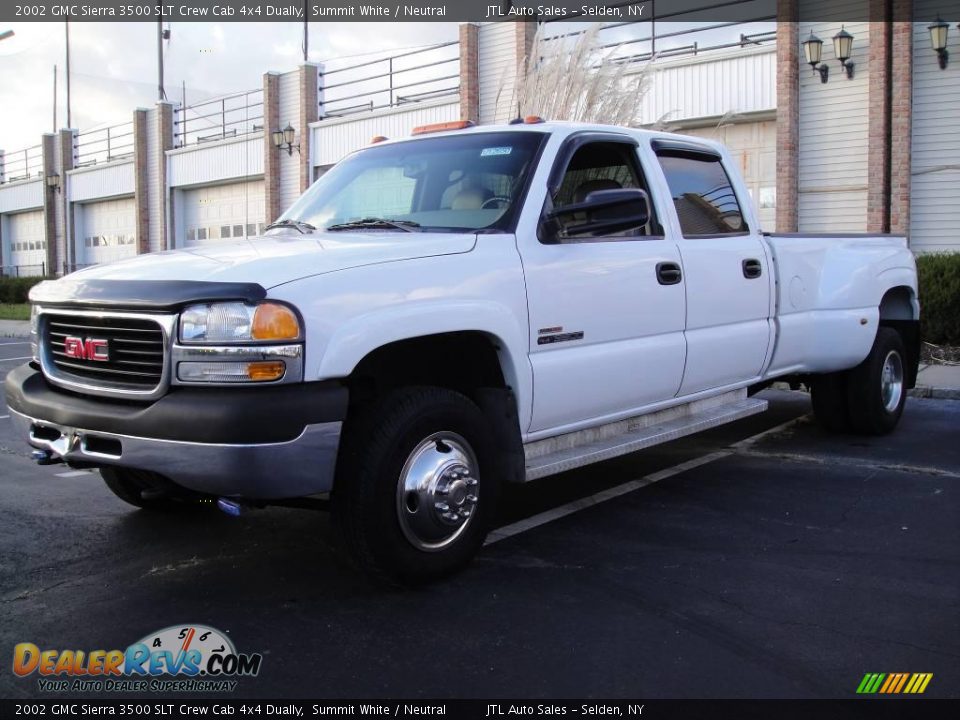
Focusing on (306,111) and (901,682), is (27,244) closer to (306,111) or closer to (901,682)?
(306,111)

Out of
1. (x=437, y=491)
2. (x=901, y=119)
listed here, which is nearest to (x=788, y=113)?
(x=901, y=119)

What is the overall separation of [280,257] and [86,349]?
93 centimetres

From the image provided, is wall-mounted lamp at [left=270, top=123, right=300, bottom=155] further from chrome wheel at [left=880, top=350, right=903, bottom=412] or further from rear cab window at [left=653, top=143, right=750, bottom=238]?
rear cab window at [left=653, top=143, right=750, bottom=238]

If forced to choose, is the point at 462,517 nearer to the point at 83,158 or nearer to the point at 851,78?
the point at 851,78

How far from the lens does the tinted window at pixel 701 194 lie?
5.71 meters

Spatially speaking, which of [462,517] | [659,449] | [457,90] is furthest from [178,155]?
[462,517]

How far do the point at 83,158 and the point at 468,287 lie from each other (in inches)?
1629

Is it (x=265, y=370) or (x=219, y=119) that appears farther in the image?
(x=219, y=119)

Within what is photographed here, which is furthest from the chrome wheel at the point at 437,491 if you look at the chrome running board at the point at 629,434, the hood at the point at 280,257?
the hood at the point at 280,257

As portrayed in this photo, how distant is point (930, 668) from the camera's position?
3361mm

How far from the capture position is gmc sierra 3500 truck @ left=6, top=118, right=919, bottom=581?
3.62 meters

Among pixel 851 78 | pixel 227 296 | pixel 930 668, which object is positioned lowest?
pixel 930 668

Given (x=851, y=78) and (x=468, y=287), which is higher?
(x=851, y=78)

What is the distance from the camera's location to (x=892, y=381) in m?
7.75
